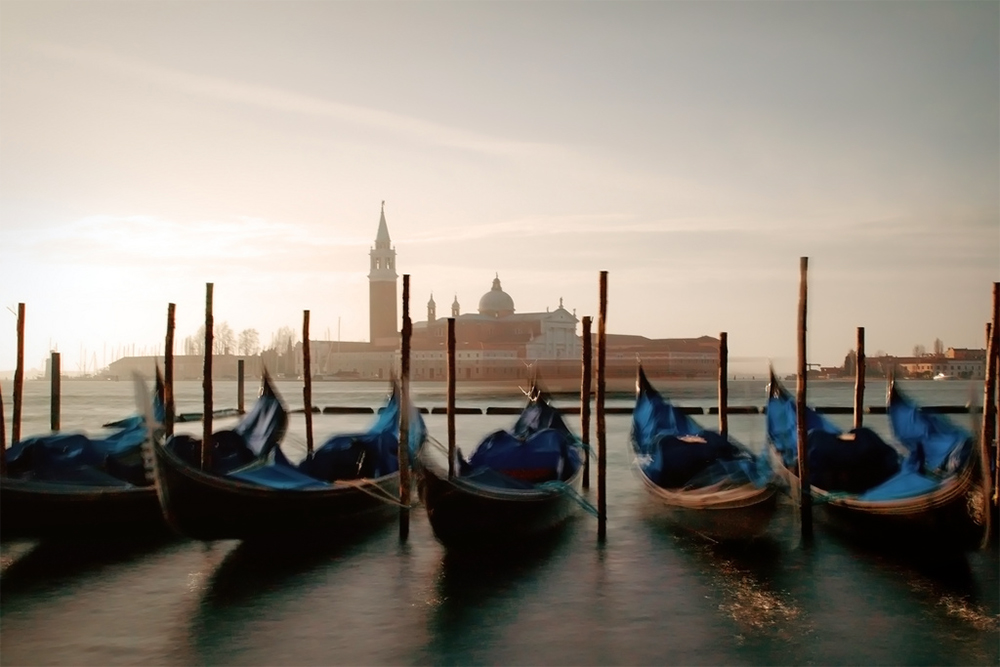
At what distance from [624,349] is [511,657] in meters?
47.8

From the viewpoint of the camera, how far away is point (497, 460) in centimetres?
807

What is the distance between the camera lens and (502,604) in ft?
18.8

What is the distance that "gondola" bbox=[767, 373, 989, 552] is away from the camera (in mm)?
6180

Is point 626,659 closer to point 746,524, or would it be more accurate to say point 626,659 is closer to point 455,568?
point 455,568

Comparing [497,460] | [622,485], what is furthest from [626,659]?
[622,485]

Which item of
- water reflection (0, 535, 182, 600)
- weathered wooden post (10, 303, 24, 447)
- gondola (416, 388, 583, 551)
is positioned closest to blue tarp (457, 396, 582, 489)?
gondola (416, 388, 583, 551)

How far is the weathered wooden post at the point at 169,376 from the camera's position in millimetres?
9109

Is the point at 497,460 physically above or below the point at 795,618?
above

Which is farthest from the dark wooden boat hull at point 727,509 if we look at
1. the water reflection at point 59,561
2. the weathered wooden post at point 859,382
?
the water reflection at point 59,561

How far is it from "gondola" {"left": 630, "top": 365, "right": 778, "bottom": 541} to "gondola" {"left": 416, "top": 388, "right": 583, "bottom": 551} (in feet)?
2.63

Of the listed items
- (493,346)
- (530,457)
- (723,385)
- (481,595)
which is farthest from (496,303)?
(481,595)

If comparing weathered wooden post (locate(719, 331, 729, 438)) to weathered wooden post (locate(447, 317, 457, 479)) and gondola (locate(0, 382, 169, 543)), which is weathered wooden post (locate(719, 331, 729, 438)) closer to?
weathered wooden post (locate(447, 317, 457, 479))

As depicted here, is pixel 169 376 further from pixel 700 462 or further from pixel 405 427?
pixel 700 462

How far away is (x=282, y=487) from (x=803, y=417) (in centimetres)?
397
